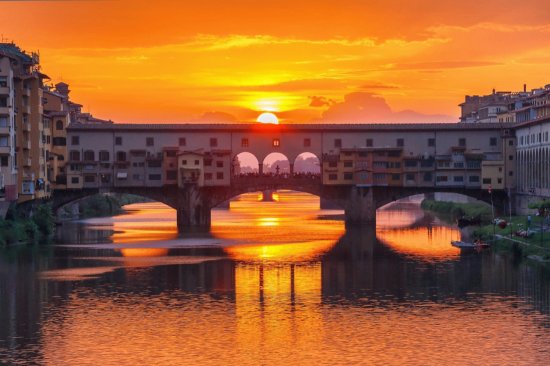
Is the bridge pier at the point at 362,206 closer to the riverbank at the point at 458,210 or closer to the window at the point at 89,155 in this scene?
the riverbank at the point at 458,210

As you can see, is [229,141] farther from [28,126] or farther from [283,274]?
[283,274]

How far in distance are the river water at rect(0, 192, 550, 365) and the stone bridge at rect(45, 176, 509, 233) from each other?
18.7 meters

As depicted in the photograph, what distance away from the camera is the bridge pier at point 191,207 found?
111787 millimetres

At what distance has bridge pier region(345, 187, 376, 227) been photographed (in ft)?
371

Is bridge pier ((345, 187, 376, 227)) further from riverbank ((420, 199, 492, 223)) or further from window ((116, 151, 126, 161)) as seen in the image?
window ((116, 151, 126, 161))

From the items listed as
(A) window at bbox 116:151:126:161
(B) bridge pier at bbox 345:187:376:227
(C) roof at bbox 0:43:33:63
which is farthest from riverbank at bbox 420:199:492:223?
(C) roof at bbox 0:43:33:63

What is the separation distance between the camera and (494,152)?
11362 centimetres

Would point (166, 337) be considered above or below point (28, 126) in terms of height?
below

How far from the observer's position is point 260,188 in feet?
377

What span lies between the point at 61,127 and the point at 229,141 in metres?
19.3

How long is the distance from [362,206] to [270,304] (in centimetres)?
6017

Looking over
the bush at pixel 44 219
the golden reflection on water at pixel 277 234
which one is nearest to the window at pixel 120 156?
the golden reflection on water at pixel 277 234

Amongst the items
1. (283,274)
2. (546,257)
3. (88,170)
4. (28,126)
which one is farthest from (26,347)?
(88,170)

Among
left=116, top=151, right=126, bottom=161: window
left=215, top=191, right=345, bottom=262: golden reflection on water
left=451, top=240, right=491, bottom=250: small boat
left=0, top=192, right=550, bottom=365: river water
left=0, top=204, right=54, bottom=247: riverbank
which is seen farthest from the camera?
left=116, top=151, right=126, bottom=161: window
